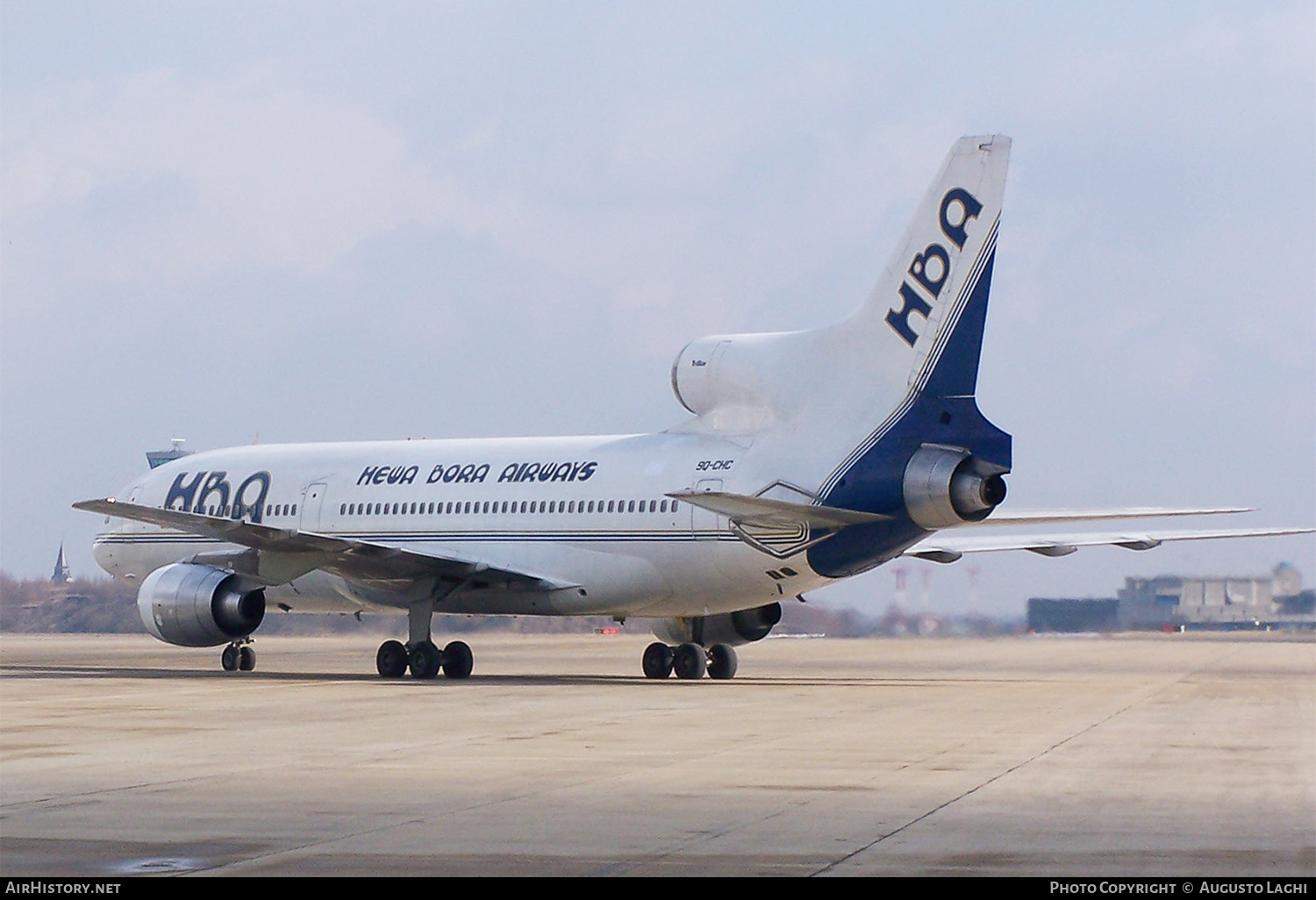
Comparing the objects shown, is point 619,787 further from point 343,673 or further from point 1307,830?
point 343,673

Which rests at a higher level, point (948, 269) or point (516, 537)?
point (948, 269)

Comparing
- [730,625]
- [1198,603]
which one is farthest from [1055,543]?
[1198,603]

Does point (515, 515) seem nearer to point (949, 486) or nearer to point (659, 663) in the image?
point (659, 663)

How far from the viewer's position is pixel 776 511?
27.3 metres

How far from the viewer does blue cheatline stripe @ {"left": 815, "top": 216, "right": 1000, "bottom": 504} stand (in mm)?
27156

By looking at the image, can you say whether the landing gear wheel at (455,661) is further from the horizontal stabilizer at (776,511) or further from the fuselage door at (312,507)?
the fuselage door at (312,507)

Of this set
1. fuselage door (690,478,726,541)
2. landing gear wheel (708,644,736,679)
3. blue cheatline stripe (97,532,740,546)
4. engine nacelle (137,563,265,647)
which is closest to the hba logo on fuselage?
blue cheatline stripe (97,532,740,546)

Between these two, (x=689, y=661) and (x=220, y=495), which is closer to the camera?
(x=689, y=661)

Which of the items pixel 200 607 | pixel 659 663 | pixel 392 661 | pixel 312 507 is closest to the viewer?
pixel 392 661

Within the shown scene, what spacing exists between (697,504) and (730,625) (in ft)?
14.0

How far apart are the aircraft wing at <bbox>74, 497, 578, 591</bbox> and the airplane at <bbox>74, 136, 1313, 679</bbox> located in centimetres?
5

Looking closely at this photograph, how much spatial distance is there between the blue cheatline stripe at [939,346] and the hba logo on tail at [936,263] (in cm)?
32

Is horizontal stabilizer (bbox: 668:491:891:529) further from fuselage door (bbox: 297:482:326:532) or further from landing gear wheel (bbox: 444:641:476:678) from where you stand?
fuselage door (bbox: 297:482:326:532)

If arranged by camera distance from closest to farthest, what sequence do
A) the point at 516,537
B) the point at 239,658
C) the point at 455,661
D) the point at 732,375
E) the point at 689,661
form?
the point at 732,375 → the point at 455,661 → the point at 516,537 → the point at 689,661 → the point at 239,658
